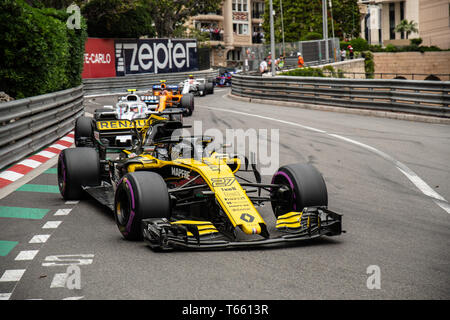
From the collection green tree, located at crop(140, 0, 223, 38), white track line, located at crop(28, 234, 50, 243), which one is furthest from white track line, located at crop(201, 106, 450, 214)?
green tree, located at crop(140, 0, 223, 38)

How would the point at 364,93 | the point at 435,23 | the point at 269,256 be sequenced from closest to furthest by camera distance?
the point at 269,256 → the point at 364,93 → the point at 435,23

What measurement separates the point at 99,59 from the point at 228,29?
4956 centimetres

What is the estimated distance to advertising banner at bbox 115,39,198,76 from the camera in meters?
46.9

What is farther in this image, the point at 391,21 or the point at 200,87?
the point at 391,21

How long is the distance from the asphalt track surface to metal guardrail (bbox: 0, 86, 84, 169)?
1.44 meters

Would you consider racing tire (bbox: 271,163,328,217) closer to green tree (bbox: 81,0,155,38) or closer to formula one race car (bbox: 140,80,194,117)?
formula one race car (bbox: 140,80,194,117)

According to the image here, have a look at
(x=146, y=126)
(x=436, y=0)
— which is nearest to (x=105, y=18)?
(x=146, y=126)

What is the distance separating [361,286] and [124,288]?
1.93 metres

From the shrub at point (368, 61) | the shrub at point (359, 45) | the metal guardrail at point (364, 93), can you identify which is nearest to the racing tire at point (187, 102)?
the metal guardrail at point (364, 93)

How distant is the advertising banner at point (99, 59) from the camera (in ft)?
144

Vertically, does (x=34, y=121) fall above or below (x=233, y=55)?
below

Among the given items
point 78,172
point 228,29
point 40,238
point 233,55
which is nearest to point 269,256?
point 40,238

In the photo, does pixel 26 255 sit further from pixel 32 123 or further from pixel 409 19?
pixel 409 19

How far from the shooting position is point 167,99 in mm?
25125
